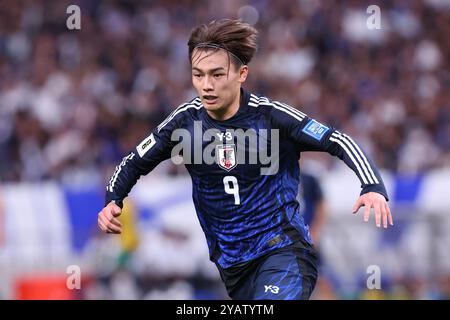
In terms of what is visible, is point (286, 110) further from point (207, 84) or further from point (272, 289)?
point (272, 289)

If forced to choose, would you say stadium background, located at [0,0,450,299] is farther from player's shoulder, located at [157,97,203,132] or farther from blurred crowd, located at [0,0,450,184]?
player's shoulder, located at [157,97,203,132]

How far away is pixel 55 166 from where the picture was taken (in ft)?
45.5

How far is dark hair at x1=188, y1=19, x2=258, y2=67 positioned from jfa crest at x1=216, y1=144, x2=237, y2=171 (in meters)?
0.52

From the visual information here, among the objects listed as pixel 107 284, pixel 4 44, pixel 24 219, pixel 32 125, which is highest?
pixel 4 44

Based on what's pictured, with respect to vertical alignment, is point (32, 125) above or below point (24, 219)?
above

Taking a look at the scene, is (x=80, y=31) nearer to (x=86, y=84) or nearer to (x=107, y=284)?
(x=86, y=84)

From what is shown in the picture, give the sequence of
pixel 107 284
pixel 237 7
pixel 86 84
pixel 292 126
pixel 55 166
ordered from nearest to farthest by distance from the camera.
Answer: pixel 292 126 → pixel 107 284 → pixel 55 166 → pixel 86 84 → pixel 237 7

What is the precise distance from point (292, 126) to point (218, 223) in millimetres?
773

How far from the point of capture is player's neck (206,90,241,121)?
Result: 6.29 meters

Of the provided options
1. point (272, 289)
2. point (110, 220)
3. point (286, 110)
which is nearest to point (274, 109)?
point (286, 110)

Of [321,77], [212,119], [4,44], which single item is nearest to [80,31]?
[4,44]

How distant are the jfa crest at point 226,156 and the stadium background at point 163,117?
482 cm

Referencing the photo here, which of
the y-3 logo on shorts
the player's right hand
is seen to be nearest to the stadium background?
the player's right hand

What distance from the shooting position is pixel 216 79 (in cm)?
618
